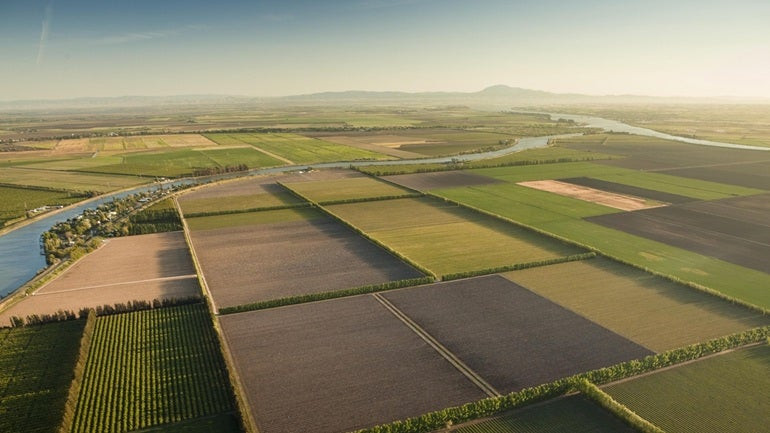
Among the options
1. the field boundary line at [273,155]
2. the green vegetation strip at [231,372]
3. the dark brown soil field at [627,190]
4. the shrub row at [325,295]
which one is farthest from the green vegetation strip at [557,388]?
the field boundary line at [273,155]

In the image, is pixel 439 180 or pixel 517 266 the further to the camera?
pixel 439 180

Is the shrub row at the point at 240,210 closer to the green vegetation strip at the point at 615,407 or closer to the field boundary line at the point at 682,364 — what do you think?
the green vegetation strip at the point at 615,407

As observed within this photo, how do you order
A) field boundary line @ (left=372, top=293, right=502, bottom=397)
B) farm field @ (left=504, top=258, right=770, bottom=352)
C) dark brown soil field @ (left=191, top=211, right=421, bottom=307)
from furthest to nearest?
1. dark brown soil field @ (left=191, top=211, right=421, bottom=307)
2. farm field @ (left=504, top=258, right=770, bottom=352)
3. field boundary line @ (left=372, top=293, right=502, bottom=397)

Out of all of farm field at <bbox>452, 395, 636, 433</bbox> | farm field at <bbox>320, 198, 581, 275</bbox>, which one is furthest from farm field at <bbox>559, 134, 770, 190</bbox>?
farm field at <bbox>452, 395, 636, 433</bbox>

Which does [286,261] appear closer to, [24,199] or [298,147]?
[24,199]

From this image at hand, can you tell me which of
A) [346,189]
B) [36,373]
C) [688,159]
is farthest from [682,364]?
[688,159]

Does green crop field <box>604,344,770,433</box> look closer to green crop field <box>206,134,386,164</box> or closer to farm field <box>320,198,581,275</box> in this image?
farm field <box>320,198,581,275</box>
